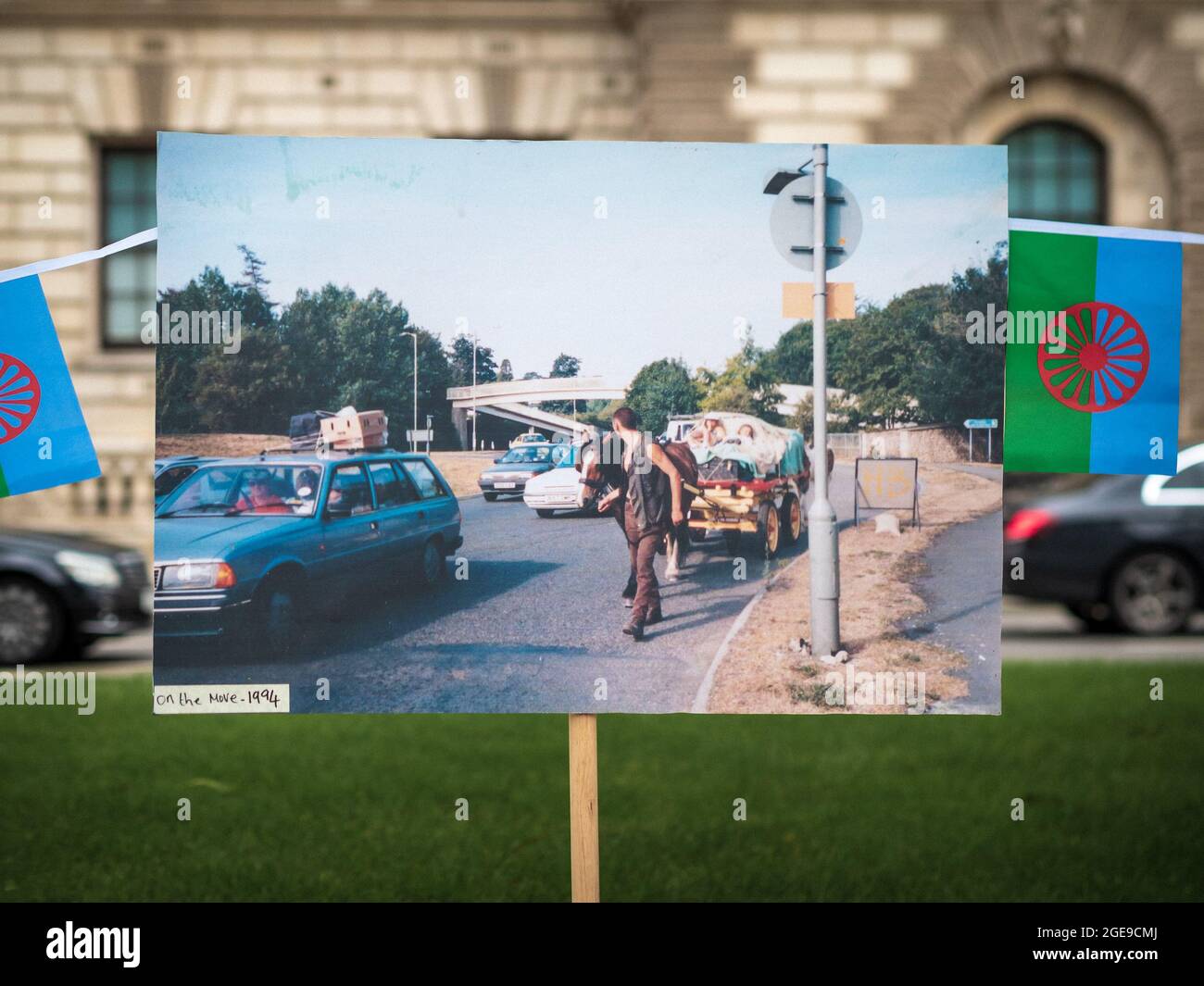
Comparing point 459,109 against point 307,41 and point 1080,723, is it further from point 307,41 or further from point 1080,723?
point 1080,723

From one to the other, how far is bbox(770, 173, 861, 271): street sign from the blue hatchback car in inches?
62.6

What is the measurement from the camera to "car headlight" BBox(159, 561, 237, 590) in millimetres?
4891

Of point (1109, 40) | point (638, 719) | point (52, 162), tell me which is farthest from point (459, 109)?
point (638, 719)

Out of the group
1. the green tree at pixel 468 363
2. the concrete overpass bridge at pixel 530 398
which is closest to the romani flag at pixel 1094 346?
the concrete overpass bridge at pixel 530 398

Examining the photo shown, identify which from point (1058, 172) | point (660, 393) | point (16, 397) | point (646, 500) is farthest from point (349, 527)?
point (1058, 172)

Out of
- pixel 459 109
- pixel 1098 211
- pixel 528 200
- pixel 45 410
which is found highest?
pixel 459 109

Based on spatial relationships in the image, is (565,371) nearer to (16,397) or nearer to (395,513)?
(395,513)

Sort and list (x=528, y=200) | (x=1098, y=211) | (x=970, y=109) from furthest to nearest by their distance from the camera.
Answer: (x=1098, y=211), (x=970, y=109), (x=528, y=200)

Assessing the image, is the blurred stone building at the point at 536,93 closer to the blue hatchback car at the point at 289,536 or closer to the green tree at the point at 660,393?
the blue hatchback car at the point at 289,536

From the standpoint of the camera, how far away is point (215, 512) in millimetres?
4953

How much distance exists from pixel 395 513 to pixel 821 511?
1.63m

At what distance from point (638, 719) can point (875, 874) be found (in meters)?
3.30

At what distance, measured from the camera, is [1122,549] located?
11.8 meters

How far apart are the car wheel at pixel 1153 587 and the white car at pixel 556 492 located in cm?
848
